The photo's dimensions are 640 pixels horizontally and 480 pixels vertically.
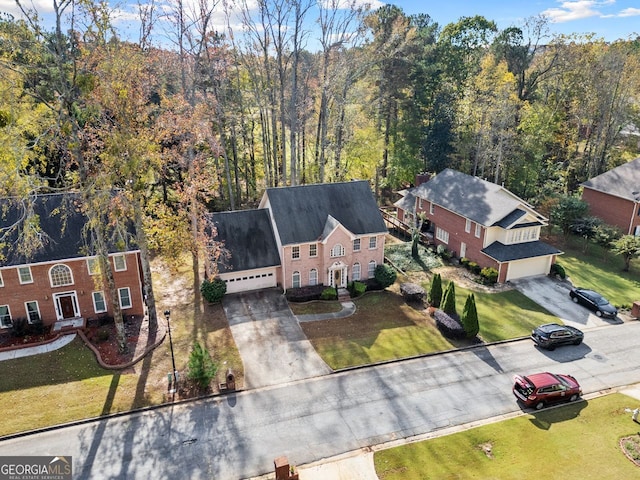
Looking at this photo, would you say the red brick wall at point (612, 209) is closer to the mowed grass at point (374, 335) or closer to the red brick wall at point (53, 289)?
the mowed grass at point (374, 335)

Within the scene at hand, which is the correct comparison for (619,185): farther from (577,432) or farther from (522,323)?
(577,432)

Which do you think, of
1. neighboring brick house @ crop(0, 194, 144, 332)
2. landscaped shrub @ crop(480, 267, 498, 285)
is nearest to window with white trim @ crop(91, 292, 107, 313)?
neighboring brick house @ crop(0, 194, 144, 332)

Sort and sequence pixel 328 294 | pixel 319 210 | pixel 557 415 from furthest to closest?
pixel 319 210, pixel 328 294, pixel 557 415

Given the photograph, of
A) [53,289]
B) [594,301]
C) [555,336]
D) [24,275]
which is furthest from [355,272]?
[24,275]

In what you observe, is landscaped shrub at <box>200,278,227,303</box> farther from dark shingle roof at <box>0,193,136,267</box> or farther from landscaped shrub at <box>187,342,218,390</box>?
landscaped shrub at <box>187,342,218,390</box>

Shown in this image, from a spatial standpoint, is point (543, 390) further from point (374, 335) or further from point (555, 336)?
point (374, 335)
